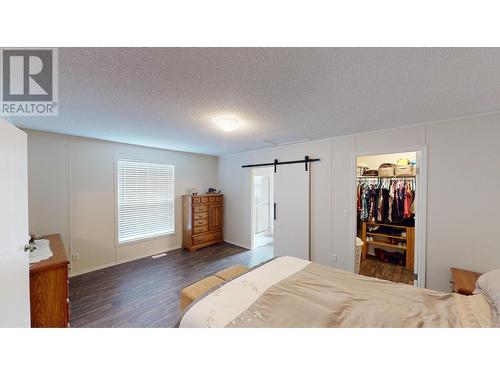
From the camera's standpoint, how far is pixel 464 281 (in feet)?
6.28

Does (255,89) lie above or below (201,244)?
above

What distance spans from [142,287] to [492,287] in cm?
342

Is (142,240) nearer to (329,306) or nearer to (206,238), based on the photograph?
(206,238)

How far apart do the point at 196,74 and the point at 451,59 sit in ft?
5.02

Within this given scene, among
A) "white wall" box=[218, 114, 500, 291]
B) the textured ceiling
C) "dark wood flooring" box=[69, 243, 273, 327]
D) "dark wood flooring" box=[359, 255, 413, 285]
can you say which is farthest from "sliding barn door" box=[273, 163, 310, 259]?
the textured ceiling

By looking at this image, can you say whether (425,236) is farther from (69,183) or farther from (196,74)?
(69,183)

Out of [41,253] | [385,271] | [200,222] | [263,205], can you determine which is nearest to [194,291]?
[41,253]

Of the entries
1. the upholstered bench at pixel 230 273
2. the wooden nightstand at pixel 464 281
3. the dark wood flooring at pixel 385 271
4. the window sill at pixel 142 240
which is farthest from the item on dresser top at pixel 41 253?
the dark wood flooring at pixel 385 271

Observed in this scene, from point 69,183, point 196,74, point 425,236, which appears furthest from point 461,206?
point 69,183

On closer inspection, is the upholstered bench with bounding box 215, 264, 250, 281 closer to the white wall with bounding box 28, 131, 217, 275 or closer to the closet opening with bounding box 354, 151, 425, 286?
the closet opening with bounding box 354, 151, 425, 286

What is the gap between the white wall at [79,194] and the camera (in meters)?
2.76

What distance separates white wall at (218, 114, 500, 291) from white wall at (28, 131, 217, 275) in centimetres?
352

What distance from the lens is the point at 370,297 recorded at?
1304 mm

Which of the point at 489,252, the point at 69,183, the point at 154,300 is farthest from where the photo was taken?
the point at 69,183
